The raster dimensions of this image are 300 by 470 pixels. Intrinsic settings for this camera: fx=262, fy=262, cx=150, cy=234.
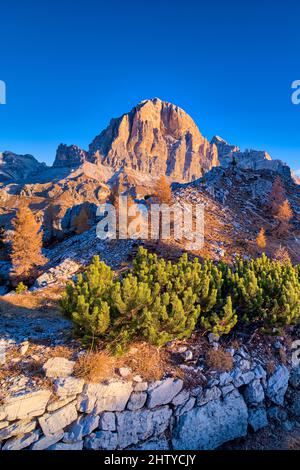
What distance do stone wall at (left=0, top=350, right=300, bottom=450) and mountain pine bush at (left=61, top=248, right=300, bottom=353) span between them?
124 centimetres

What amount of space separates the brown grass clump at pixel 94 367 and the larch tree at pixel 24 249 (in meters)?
16.1

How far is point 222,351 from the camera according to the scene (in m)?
9.24

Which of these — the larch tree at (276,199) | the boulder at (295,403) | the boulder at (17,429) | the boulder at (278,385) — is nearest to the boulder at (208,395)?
the boulder at (278,385)

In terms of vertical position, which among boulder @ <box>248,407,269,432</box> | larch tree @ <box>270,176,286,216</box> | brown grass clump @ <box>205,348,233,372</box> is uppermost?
larch tree @ <box>270,176,286,216</box>

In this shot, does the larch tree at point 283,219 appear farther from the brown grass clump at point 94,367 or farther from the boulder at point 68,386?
the boulder at point 68,386

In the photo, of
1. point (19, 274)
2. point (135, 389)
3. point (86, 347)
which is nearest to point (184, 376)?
point (135, 389)

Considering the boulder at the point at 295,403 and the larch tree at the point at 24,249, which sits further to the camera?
the larch tree at the point at 24,249

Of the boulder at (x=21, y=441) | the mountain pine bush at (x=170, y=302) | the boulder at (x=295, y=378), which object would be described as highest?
the mountain pine bush at (x=170, y=302)

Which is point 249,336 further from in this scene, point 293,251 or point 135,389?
→ point 293,251

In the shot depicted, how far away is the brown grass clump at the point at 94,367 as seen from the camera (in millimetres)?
7238

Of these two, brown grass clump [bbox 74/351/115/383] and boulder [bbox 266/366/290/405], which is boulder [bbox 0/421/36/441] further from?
boulder [bbox 266/366/290/405]

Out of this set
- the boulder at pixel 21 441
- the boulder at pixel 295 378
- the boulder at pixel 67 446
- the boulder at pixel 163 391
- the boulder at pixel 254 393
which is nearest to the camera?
the boulder at pixel 21 441

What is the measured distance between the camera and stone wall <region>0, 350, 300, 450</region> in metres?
6.29

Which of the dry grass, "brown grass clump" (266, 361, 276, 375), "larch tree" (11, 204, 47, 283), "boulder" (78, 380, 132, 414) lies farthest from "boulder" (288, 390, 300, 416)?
"larch tree" (11, 204, 47, 283)
